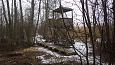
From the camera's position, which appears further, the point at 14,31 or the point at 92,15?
the point at 14,31

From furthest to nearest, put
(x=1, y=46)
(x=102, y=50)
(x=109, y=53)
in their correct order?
(x=1, y=46), (x=102, y=50), (x=109, y=53)

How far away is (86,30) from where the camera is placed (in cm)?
351

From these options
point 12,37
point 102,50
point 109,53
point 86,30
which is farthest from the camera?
point 12,37

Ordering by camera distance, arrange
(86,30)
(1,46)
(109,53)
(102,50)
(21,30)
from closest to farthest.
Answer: (109,53)
(102,50)
(86,30)
(1,46)
(21,30)

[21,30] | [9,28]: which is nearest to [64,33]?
[9,28]

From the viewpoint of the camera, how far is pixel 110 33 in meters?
3.09

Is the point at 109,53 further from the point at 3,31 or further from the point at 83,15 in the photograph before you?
the point at 3,31

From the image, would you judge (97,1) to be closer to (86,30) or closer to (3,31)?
(86,30)

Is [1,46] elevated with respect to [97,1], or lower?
lower

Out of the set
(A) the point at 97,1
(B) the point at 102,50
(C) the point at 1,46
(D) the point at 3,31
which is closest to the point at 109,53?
(B) the point at 102,50

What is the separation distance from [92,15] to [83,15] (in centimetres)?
15

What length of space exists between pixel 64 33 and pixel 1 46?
2269cm

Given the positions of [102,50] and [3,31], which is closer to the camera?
[102,50]

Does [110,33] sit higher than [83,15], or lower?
lower
